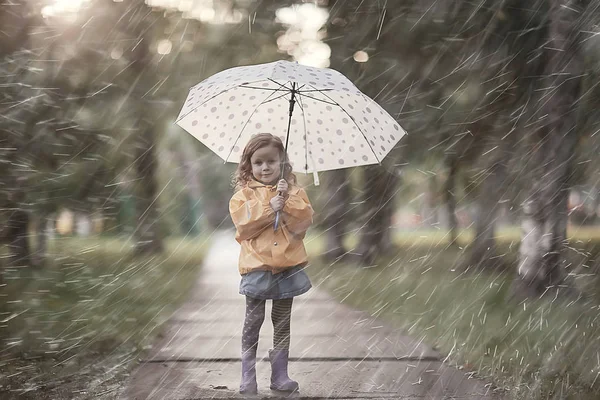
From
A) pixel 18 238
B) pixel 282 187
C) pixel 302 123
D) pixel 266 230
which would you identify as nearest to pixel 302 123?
pixel 302 123

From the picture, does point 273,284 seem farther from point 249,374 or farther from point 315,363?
point 315,363

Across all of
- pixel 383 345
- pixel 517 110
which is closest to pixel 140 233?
pixel 517 110

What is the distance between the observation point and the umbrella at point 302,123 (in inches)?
186

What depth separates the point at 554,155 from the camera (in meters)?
7.94

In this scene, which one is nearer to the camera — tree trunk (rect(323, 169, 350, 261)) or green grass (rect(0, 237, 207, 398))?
green grass (rect(0, 237, 207, 398))

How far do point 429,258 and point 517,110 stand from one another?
786 centimetres

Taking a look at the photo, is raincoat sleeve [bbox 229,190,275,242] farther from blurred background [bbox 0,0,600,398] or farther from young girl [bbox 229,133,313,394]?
blurred background [bbox 0,0,600,398]

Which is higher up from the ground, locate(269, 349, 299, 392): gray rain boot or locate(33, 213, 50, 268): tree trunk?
locate(33, 213, 50, 268): tree trunk

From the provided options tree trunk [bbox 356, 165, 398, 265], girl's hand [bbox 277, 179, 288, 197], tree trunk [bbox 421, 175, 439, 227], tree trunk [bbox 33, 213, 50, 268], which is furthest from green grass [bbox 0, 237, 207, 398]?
tree trunk [bbox 421, 175, 439, 227]

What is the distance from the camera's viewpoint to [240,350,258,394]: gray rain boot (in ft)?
14.3

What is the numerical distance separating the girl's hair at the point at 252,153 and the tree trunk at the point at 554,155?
4.33m

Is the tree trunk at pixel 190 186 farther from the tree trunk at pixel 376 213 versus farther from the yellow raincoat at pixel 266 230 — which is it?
the yellow raincoat at pixel 266 230

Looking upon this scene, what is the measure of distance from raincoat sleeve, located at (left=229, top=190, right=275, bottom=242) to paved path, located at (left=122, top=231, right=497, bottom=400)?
0.95m

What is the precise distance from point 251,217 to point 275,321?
68cm
